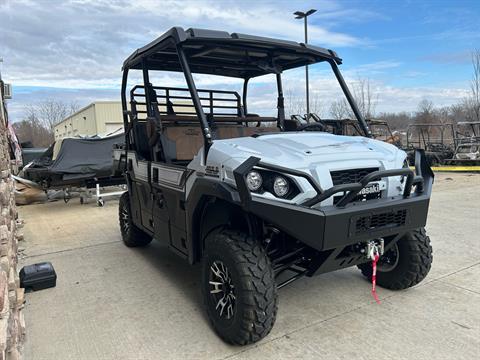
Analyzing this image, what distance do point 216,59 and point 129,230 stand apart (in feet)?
8.13

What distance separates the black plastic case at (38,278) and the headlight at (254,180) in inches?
103

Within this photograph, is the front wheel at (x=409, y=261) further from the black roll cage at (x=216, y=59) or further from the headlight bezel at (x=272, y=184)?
the headlight bezel at (x=272, y=184)

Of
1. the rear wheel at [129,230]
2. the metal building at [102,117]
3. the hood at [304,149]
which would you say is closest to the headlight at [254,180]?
the hood at [304,149]

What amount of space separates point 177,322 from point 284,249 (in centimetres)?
104

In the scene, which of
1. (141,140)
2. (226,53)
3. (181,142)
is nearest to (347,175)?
(181,142)

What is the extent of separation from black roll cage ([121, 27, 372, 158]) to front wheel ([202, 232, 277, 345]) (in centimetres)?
75

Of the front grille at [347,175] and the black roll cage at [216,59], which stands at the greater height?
the black roll cage at [216,59]

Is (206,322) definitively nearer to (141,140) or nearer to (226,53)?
(141,140)

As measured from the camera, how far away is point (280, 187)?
2639 millimetres

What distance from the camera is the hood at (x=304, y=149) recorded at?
2721 millimetres

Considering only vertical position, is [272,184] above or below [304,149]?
below

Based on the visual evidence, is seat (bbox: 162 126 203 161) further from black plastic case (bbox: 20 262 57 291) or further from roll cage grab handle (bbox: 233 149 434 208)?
black plastic case (bbox: 20 262 57 291)

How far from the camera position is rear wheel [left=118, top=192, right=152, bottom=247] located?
5258mm

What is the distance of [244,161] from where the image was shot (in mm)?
2627
